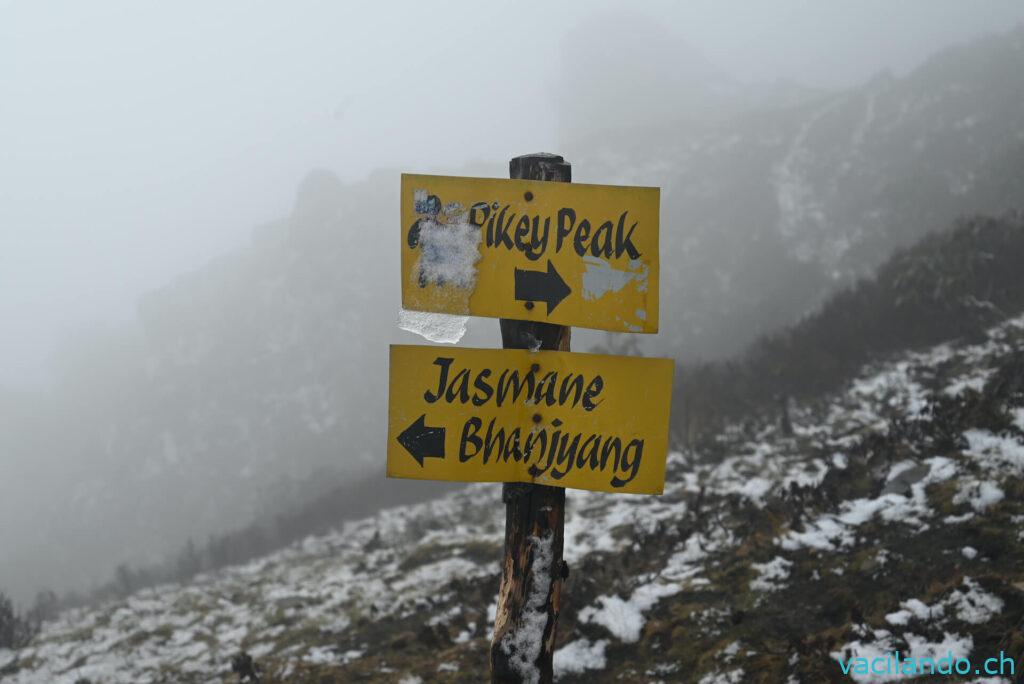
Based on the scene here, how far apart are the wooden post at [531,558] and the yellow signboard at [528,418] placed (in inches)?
3.6

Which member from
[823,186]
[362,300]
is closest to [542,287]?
[823,186]

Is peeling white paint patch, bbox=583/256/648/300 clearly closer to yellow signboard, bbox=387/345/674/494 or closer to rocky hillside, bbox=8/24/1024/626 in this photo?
yellow signboard, bbox=387/345/674/494

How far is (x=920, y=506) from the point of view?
4613mm

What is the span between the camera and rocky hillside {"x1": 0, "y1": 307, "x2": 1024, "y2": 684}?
3.48 m

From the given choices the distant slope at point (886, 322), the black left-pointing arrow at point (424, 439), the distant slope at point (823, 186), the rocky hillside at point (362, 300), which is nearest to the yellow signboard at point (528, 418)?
the black left-pointing arrow at point (424, 439)

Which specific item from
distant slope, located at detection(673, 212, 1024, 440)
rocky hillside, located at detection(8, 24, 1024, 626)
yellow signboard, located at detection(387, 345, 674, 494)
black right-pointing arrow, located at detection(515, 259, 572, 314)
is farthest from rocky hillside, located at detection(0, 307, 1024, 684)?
rocky hillside, located at detection(8, 24, 1024, 626)

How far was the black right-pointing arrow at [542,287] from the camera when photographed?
1832mm

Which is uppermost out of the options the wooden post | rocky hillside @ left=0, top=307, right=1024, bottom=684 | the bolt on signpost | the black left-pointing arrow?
the bolt on signpost

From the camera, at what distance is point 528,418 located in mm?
1847

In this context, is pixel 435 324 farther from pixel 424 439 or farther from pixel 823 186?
pixel 823 186

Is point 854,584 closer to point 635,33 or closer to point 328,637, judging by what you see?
point 328,637

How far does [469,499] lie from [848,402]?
7.17 meters

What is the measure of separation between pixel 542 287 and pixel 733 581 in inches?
152

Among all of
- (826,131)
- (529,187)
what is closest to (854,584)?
(529,187)
